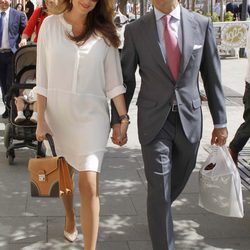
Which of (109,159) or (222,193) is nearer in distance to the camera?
(222,193)

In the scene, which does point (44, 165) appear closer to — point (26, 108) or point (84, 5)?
point (84, 5)

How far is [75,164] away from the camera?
3.60 meters

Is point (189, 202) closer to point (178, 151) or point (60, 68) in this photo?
point (178, 151)

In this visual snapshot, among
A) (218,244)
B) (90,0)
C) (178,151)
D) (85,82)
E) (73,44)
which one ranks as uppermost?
(90,0)

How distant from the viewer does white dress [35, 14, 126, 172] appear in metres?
3.48

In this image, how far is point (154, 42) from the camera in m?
Result: 3.39

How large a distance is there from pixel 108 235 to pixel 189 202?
1.06 m

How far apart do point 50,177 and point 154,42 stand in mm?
1171

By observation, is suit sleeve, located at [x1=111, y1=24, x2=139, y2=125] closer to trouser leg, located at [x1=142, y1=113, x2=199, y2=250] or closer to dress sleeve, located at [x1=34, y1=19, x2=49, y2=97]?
trouser leg, located at [x1=142, y1=113, x2=199, y2=250]

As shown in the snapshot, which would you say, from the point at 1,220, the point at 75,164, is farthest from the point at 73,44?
the point at 1,220

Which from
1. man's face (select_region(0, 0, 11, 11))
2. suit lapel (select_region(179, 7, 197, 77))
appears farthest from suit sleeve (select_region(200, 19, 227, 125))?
man's face (select_region(0, 0, 11, 11))

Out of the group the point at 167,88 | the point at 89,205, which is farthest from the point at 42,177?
the point at 167,88

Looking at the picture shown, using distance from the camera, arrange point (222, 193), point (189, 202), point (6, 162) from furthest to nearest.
A: point (6, 162)
point (189, 202)
point (222, 193)

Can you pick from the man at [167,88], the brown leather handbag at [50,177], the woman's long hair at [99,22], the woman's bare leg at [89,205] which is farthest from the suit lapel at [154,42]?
the brown leather handbag at [50,177]
